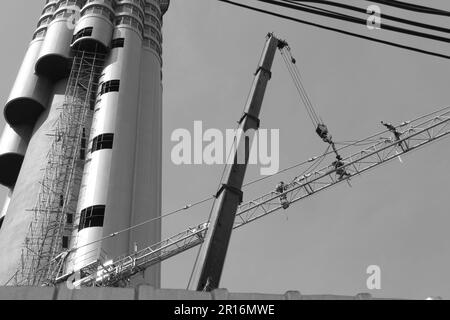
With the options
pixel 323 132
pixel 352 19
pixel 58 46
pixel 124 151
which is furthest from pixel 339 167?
pixel 352 19

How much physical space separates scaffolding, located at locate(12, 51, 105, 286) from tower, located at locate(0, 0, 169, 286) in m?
0.13

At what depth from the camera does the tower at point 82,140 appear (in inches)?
2119

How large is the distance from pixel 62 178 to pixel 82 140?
626cm

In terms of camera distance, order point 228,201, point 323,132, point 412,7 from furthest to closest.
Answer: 1. point 323,132
2. point 228,201
3. point 412,7

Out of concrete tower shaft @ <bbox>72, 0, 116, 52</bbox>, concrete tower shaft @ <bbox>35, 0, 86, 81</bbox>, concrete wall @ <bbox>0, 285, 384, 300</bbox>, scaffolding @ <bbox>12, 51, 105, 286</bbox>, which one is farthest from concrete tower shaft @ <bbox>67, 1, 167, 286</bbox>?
concrete wall @ <bbox>0, 285, 384, 300</bbox>

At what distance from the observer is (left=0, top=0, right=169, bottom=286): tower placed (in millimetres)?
53812

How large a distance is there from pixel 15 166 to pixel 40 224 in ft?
59.0

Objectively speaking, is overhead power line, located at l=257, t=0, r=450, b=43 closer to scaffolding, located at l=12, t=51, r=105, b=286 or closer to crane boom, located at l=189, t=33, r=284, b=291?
crane boom, located at l=189, t=33, r=284, b=291

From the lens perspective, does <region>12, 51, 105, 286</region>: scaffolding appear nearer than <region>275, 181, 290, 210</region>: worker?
Yes

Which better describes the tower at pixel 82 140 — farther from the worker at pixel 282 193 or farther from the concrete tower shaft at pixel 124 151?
the worker at pixel 282 193

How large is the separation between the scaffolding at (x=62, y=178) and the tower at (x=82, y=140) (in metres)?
0.13

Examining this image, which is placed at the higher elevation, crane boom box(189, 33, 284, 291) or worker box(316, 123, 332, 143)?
worker box(316, 123, 332, 143)

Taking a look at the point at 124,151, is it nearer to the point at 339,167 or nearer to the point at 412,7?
the point at 339,167

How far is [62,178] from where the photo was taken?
5959 centimetres
